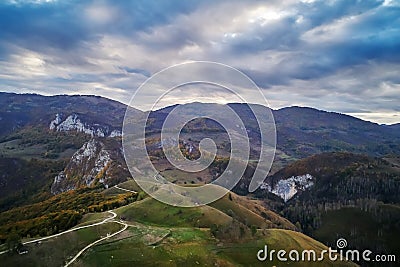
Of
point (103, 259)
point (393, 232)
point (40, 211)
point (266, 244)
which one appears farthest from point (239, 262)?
point (393, 232)

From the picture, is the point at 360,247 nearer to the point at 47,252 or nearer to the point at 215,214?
the point at 215,214

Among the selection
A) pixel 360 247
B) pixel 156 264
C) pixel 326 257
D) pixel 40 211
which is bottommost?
pixel 360 247

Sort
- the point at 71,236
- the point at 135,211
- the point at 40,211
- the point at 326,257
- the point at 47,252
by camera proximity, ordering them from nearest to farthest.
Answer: the point at 47,252
the point at 71,236
the point at 326,257
the point at 135,211
the point at 40,211

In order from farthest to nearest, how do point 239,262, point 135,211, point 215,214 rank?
point 215,214, point 135,211, point 239,262

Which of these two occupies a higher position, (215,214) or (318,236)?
(215,214)

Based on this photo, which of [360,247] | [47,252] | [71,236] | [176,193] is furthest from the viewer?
[360,247]

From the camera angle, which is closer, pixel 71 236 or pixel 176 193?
pixel 71 236

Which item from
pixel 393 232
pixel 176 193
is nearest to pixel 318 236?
pixel 393 232

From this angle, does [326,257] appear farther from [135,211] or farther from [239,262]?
[135,211]

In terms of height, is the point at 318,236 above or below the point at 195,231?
below
